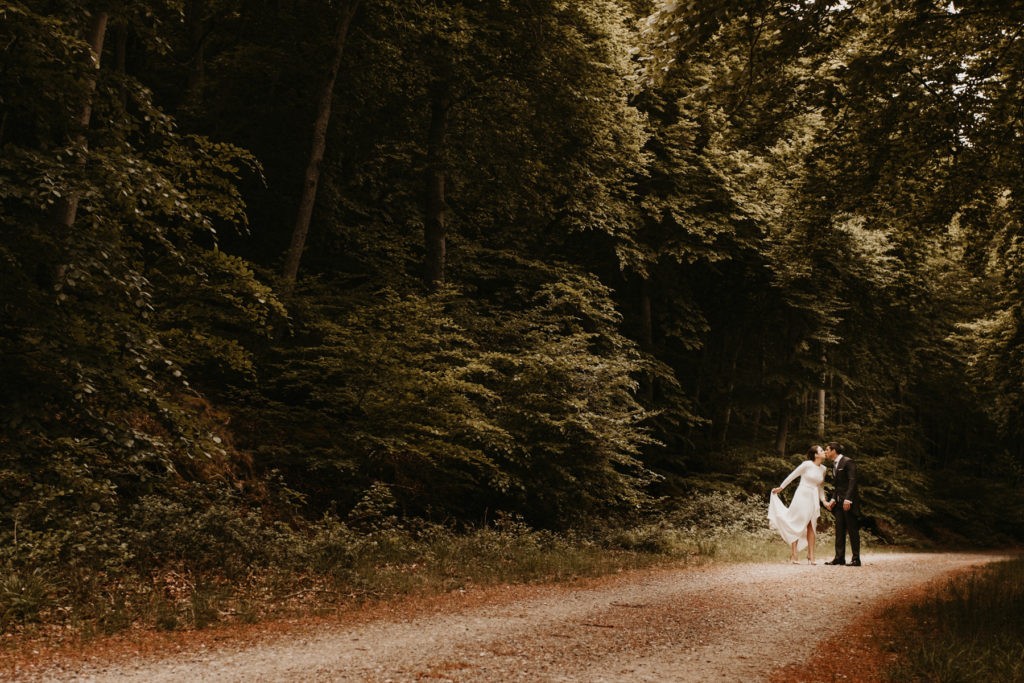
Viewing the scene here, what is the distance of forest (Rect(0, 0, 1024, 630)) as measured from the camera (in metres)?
6.45

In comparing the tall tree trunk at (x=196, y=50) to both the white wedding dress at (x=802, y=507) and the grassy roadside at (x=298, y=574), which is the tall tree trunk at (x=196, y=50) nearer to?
the grassy roadside at (x=298, y=574)

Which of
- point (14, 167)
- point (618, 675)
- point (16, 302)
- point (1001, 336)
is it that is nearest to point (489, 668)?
point (618, 675)

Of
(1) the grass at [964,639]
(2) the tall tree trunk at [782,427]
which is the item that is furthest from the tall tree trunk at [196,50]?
(2) the tall tree trunk at [782,427]

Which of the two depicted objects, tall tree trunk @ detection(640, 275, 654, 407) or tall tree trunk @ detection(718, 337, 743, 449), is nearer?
tall tree trunk @ detection(640, 275, 654, 407)

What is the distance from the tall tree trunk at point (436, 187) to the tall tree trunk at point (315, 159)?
2.52 metres

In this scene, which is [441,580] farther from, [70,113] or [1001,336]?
[1001,336]

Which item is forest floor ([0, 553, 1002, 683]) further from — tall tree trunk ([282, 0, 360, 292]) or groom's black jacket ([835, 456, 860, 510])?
tall tree trunk ([282, 0, 360, 292])

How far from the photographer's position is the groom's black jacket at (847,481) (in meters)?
12.2

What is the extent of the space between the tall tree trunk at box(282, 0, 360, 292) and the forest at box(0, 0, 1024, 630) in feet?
0.23

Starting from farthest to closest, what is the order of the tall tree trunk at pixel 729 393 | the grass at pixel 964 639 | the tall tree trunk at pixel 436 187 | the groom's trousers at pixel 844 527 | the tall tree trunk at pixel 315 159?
the tall tree trunk at pixel 729 393 < the tall tree trunk at pixel 436 187 < the tall tree trunk at pixel 315 159 < the groom's trousers at pixel 844 527 < the grass at pixel 964 639

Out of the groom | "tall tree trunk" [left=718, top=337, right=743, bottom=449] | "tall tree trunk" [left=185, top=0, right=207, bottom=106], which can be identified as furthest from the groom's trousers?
"tall tree trunk" [left=185, top=0, right=207, bottom=106]

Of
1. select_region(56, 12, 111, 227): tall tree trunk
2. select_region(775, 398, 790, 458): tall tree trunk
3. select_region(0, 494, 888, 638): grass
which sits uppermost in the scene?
select_region(56, 12, 111, 227): tall tree trunk

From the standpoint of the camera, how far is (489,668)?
4.63 metres

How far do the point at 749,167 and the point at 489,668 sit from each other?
1423cm
